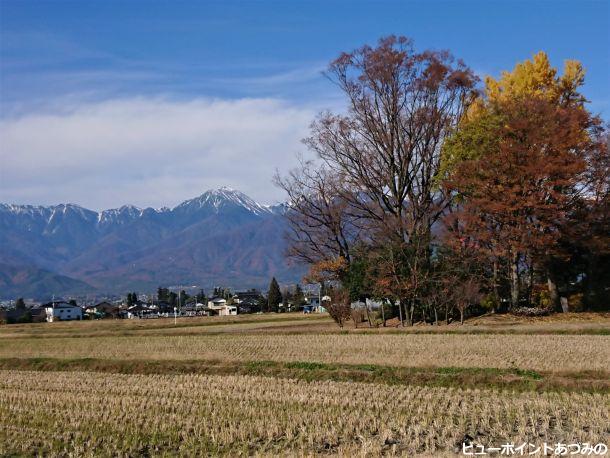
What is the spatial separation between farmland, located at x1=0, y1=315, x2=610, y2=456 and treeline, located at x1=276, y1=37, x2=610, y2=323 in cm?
999

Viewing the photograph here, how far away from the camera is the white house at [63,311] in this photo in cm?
11350

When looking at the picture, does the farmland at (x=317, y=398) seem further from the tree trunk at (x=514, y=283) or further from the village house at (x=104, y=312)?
the village house at (x=104, y=312)

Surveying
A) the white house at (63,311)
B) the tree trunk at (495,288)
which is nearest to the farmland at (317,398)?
the tree trunk at (495,288)

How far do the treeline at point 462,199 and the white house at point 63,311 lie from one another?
78.8m

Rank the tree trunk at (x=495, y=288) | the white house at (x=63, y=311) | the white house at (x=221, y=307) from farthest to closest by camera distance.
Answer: the white house at (x=221, y=307) < the white house at (x=63, y=311) < the tree trunk at (x=495, y=288)

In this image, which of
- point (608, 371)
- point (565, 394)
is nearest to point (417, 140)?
point (608, 371)

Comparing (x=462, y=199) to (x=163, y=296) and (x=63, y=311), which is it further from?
(x=163, y=296)

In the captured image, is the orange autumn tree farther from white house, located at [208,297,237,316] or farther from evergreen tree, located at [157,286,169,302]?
evergreen tree, located at [157,286,169,302]

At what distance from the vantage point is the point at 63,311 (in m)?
116

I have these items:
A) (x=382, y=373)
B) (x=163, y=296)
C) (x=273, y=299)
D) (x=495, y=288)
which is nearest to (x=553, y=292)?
(x=495, y=288)

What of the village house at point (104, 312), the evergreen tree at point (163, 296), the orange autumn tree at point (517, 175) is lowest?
the village house at point (104, 312)

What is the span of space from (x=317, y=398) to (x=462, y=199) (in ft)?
96.0

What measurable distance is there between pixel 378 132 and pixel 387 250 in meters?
7.77

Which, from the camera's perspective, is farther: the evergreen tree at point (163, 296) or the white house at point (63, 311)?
the evergreen tree at point (163, 296)
